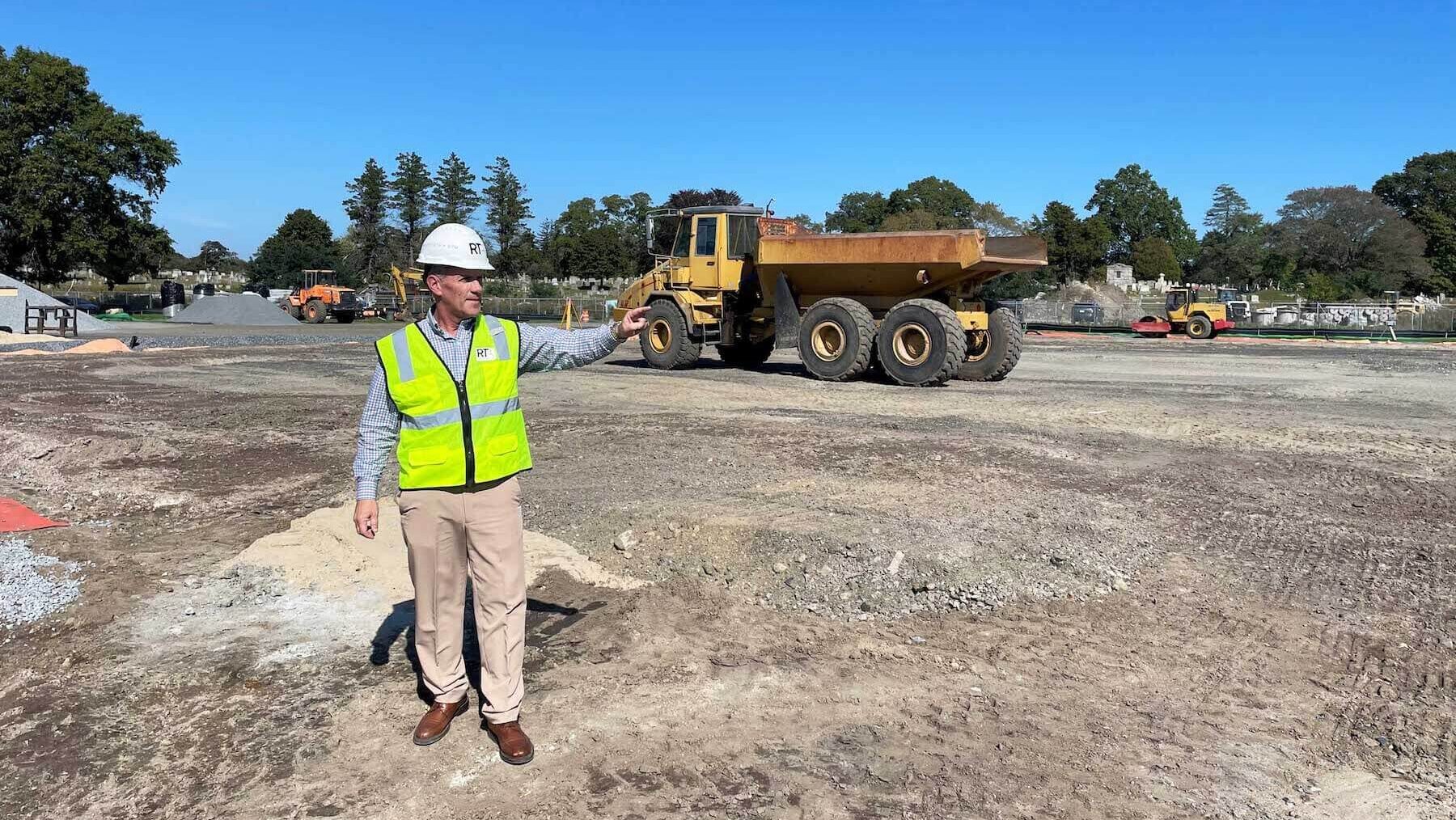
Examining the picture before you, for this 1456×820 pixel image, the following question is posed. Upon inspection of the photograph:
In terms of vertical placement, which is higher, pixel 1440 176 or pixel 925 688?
pixel 1440 176

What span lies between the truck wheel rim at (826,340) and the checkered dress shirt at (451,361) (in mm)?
12458

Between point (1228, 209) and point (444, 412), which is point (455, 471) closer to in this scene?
point (444, 412)

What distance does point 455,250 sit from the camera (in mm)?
3664

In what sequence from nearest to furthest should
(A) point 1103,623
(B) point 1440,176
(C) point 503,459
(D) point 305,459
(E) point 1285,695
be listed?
(C) point 503,459 → (E) point 1285,695 → (A) point 1103,623 → (D) point 305,459 → (B) point 1440,176

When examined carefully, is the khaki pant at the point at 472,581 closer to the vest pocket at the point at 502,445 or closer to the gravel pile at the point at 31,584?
the vest pocket at the point at 502,445

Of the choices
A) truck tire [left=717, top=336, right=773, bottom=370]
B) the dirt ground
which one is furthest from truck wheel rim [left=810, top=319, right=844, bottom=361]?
the dirt ground

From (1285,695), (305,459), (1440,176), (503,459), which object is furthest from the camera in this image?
(1440,176)

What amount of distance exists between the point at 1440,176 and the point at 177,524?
4282 inches

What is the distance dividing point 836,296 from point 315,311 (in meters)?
32.1

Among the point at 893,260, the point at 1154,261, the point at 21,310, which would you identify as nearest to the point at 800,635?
the point at 893,260

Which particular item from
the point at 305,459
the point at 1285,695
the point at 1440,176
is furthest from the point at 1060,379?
the point at 1440,176

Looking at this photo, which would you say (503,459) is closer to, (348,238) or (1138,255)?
(348,238)

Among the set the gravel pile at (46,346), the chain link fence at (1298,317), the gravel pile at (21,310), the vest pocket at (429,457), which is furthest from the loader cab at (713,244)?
the gravel pile at (21,310)

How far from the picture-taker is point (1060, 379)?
56.8ft
